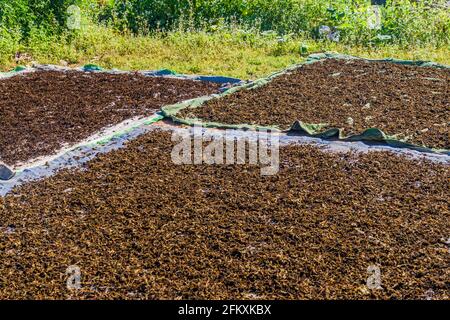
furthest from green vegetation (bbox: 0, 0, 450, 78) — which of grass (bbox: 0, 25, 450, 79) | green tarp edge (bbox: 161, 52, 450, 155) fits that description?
green tarp edge (bbox: 161, 52, 450, 155)

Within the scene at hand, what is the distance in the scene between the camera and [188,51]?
34.3 feet

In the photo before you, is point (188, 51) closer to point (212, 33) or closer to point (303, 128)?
point (212, 33)

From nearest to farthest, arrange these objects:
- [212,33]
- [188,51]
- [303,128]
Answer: [303,128], [188,51], [212,33]

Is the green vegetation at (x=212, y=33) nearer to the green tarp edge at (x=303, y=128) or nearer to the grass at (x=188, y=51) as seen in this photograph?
the grass at (x=188, y=51)

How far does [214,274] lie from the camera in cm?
344

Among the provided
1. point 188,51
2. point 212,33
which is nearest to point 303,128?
point 188,51

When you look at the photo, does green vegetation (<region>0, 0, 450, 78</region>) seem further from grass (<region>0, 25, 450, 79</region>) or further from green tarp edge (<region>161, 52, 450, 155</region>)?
green tarp edge (<region>161, 52, 450, 155</region>)

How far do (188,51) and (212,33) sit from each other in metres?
1.34

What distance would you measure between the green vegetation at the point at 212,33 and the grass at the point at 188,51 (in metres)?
0.02

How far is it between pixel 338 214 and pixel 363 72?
465cm

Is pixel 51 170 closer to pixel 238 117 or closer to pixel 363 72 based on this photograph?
pixel 238 117

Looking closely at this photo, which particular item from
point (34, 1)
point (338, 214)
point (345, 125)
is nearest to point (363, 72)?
point (345, 125)

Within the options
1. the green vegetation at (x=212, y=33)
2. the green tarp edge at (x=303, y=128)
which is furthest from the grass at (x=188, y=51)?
the green tarp edge at (x=303, y=128)

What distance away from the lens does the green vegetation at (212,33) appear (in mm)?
9859
